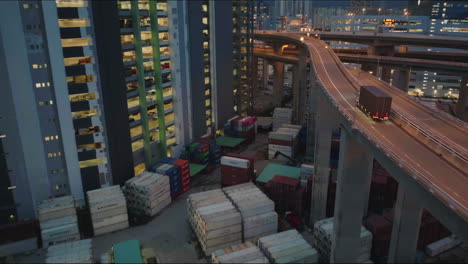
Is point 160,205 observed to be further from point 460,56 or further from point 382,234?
point 460,56

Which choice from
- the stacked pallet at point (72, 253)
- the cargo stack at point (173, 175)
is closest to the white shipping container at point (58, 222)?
the stacked pallet at point (72, 253)

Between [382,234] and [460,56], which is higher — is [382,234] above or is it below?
below

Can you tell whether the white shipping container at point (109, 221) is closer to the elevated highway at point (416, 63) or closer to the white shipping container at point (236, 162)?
the white shipping container at point (236, 162)

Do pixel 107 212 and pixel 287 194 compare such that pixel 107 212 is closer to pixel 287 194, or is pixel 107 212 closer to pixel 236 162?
pixel 236 162

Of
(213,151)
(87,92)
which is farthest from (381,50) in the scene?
(87,92)

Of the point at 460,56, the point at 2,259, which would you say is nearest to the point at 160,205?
the point at 2,259
